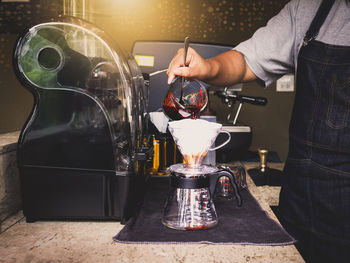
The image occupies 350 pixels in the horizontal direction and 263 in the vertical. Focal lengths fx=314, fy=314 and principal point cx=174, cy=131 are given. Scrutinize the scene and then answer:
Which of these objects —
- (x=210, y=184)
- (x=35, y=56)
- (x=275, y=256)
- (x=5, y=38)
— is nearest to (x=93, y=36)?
(x=35, y=56)

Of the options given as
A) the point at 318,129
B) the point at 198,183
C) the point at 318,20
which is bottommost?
the point at 198,183

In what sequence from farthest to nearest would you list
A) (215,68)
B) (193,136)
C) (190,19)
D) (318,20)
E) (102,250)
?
(190,19) < (215,68) < (318,20) < (193,136) < (102,250)

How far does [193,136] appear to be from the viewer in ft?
2.57

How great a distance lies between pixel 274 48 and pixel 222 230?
0.79m

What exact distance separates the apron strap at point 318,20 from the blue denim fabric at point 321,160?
0.09 ft

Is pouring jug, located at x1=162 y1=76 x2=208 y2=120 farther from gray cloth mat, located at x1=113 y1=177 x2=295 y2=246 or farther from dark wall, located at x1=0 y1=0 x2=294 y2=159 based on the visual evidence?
dark wall, located at x1=0 y1=0 x2=294 y2=159

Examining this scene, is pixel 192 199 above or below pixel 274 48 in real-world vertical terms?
below

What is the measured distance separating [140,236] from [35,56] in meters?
0.51

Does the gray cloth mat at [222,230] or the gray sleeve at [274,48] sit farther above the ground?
the gray sleeve at [274,48]

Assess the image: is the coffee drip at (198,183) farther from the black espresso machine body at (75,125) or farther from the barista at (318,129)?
the barista at (318,129)

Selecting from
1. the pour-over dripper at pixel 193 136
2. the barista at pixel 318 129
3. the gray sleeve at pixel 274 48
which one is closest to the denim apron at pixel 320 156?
the barista at pixel 318 129

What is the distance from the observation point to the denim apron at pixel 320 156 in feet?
3.10

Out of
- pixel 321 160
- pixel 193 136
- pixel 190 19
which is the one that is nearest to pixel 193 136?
pixel 193 136

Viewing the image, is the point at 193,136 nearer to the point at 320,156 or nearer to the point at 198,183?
the point at 198,183
